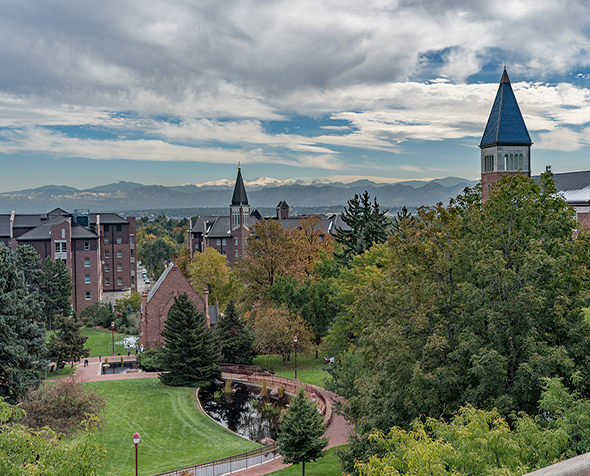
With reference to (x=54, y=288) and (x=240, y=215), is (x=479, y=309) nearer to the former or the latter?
(x=54, y=288)

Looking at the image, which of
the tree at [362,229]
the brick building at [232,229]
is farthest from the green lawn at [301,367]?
the brick building at [232,229]

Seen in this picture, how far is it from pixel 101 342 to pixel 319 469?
122 feet

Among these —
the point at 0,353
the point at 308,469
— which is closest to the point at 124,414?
the point at 0,353

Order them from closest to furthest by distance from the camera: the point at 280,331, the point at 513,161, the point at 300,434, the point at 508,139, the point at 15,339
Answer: the point at 300,434, the point at 15,339, the point at 280,331, the point at 508,139, the point at 513,161

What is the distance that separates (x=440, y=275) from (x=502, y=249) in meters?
2.76

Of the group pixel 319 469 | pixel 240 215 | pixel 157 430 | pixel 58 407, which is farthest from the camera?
pixel 240 215

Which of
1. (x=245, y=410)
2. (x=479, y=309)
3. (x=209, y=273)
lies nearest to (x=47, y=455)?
(x=479, y=309)

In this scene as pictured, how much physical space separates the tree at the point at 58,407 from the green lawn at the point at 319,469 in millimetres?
9608

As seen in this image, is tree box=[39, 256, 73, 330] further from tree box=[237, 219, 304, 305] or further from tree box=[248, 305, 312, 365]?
tree box=[248, 305, 312, 365]

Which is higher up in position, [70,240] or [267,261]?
[70,240]

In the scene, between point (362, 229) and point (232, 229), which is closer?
point (362, 229)

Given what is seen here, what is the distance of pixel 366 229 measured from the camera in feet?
150

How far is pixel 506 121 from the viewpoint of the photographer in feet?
147

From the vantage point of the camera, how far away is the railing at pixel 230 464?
22.5m
